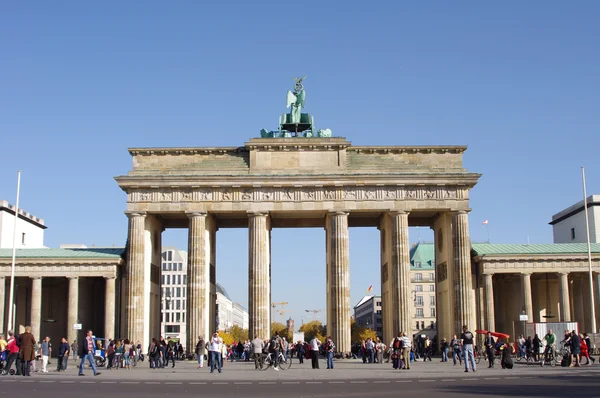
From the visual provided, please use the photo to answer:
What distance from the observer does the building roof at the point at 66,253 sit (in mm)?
61938

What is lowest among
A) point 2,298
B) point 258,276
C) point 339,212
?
point 2,298

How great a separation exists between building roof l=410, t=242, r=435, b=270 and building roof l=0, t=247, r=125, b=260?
81370 mm

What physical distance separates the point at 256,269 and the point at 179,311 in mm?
90891

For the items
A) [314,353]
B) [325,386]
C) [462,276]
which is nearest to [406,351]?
[314,353]

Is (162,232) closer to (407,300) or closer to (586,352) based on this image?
(407,300)

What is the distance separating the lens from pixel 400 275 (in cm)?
5906

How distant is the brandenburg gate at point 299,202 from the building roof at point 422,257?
247 ft

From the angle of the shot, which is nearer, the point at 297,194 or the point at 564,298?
the point at 297,194

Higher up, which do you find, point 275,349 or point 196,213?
point 196,213

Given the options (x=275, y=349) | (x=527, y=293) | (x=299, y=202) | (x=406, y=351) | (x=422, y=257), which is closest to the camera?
(x=406, y=351)

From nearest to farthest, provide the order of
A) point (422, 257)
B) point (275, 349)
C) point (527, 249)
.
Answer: point (275, 349) → point (527, 249) → point (422, 257)

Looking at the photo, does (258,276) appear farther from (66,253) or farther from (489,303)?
(489,303)

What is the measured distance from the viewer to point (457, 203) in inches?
2375

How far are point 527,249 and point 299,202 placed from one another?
2035cm
